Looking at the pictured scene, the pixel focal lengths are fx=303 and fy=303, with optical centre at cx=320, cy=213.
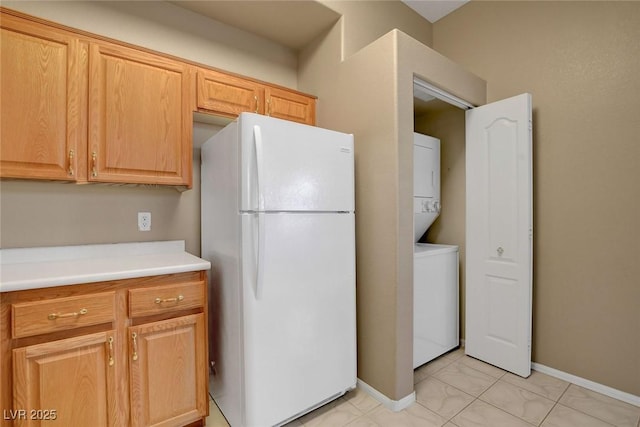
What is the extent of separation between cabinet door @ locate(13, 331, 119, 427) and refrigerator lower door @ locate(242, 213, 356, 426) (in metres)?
0.61

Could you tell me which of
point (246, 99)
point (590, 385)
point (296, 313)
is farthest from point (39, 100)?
point (590, 385)

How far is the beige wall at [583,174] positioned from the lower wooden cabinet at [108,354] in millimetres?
2386

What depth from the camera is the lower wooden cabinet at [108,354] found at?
118cm

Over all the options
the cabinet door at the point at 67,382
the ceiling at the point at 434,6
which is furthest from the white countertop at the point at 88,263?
the ceiling at the point at 434,6

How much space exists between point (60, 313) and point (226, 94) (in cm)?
152

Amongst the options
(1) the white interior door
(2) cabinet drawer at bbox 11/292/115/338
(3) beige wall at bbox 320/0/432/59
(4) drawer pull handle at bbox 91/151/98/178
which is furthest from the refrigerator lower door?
(3) beige wall at bbox 320/0/432/59

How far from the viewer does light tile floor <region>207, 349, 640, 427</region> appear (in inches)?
67.2

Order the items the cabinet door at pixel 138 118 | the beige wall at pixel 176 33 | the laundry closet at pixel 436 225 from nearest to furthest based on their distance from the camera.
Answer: the cabinet door at pixel 138 118
the beige wall at pixel 176 33
the laundry closet at pixel 436 225

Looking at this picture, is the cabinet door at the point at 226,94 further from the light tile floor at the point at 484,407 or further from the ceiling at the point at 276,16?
the light tile floor at the point at 484,407

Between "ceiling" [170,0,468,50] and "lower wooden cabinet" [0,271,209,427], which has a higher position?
"ceiling" [170,0,468,50]

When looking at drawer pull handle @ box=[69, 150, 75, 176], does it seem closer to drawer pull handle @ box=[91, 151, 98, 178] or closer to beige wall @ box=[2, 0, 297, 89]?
drawer pull handle @ box=[91, 151, 98, 178]

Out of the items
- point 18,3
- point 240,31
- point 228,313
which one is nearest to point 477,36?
point 240,31

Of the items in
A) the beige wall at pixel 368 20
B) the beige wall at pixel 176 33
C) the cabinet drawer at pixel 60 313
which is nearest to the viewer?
the cabinet drawer at pixel 60 313

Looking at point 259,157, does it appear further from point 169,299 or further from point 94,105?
point 94,105
